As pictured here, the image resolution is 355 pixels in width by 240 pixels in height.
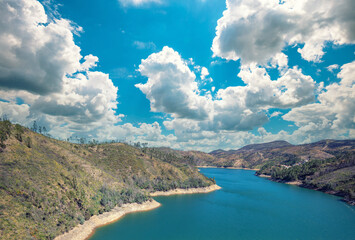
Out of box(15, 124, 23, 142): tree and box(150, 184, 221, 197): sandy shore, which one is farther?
box(150, 184, 221, 197): sandy shore

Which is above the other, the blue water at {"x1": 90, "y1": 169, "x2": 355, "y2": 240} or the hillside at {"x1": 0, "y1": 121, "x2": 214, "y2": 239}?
the hillside at {"x1": 0, "y1": 121, "x2": 214, "y2": 239}

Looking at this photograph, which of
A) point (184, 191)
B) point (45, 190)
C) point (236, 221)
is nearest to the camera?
point (45, 190)

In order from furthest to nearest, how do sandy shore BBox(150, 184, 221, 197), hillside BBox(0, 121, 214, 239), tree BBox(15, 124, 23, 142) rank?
1. sandy shore BBox(150, 184, 221, 197)
2. tree BBox(15, 124, 23, 142)
3. hillside BBox(0, 121, 214, 239)

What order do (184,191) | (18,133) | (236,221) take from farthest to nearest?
(184,191), (236,221), (18,133)

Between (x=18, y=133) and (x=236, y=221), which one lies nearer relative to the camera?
(x=18, y=133)

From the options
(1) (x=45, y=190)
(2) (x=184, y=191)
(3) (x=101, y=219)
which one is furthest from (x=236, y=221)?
(1) (x=45, y=190)

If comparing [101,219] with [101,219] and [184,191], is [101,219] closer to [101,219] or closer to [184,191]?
[101,219]

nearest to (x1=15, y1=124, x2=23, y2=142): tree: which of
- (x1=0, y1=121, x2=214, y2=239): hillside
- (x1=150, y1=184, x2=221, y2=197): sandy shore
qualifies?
(x1=0, y1=121, x2=214, y2=239): hillside

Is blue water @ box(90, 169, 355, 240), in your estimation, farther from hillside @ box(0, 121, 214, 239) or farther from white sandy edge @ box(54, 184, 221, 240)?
hillside @ box(0, 121, 214, 239)
